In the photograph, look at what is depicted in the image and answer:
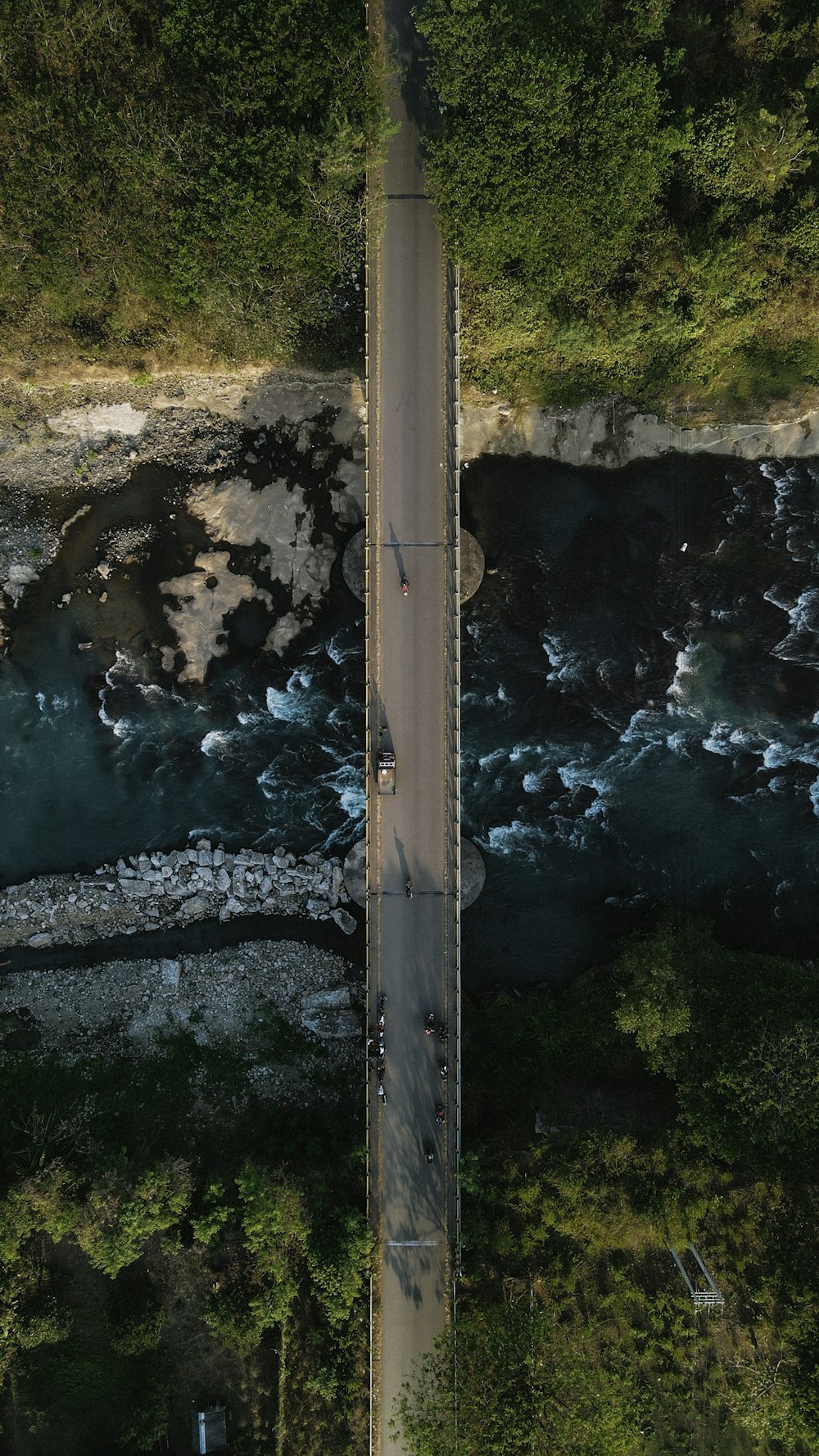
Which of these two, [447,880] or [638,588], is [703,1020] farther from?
[638,588]

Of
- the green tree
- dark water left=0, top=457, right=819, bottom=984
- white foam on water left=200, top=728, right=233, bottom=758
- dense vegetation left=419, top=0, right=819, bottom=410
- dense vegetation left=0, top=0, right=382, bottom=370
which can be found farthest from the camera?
white foam on water left=200, top=728, right=233, bottom=758

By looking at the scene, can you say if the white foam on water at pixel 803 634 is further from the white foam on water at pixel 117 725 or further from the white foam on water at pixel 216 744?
the white foam on water at pixel 117 725

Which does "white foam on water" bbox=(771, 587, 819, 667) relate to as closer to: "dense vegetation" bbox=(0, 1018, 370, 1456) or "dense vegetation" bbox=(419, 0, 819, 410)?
"dense vegetation" bbox=(419, 0, 819, 410)

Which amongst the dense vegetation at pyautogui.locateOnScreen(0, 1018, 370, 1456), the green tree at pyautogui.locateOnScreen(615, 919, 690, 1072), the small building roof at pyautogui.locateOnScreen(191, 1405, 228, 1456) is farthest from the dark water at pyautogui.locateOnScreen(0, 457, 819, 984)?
the small building roof at pyautogui.locateOnScreen(191, 1405, 228, 1456)

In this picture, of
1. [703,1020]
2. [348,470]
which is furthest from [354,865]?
[348,470]

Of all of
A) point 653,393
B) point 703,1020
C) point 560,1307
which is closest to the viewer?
point 560,1307

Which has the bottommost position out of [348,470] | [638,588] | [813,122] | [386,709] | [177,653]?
[386,709]

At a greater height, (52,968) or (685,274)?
(685,274)

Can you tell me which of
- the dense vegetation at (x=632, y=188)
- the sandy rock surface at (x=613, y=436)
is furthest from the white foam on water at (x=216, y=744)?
the dense vegetation at (x=632, y=188)

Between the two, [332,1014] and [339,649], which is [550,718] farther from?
[332,1014]
